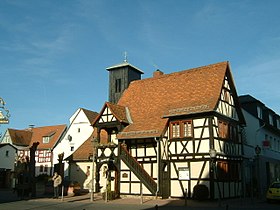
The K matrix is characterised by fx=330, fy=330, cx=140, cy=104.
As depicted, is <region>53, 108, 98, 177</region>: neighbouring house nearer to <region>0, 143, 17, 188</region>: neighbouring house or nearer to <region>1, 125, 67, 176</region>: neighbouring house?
<region>1, 125, 67, 176</region>: neighbouring house

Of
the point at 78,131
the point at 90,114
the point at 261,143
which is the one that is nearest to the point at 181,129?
the point at 261,143

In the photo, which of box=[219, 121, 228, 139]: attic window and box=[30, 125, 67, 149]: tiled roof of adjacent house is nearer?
box=[219, 121, 228, 139]: attic window

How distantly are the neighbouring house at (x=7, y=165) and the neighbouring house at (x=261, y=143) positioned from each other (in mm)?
34352

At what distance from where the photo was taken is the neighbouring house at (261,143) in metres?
30.9

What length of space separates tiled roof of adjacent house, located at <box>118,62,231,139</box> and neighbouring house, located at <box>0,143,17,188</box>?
2657 cm

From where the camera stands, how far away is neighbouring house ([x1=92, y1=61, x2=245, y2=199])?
78.8 feet

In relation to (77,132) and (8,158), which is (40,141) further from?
(77,132)

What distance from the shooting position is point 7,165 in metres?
50.0

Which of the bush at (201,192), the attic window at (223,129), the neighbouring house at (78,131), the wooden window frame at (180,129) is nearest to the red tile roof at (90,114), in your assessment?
the neighbouring house at (78,131)

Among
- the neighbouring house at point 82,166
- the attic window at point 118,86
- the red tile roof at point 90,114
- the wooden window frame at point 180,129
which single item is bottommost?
the neighbouring house at point 82,166

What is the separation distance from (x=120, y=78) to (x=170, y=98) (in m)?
11.6

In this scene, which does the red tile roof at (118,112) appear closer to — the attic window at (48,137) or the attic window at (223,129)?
the attic window at (223,129)

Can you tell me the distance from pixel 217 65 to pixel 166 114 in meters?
6.52

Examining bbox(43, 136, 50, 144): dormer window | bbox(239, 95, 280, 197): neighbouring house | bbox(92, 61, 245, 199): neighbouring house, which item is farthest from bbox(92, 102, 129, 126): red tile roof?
bbox(43, 136, 50, 144): dormer window
